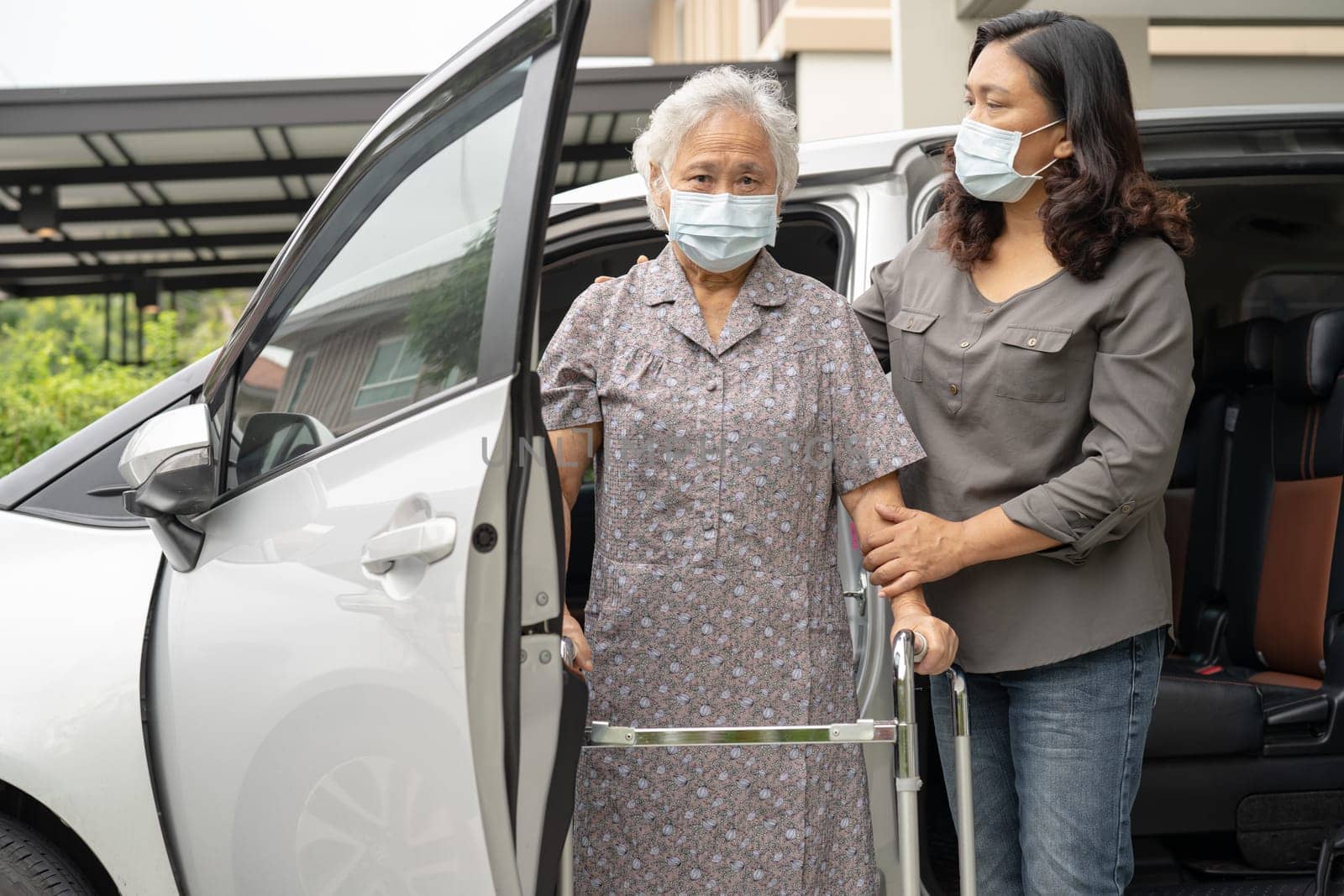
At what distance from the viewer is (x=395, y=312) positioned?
174 centimetres

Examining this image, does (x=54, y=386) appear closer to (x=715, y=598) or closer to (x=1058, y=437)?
(x=715, y=598)

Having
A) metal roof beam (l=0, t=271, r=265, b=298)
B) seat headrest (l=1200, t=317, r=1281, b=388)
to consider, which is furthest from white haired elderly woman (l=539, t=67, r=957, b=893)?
metal roof beam (l=0, t=271, r=265, b=298)

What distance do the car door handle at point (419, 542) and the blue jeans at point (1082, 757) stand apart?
37.1 inches

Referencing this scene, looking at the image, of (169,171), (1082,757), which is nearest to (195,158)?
(169,171)

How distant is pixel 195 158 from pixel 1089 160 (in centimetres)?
925

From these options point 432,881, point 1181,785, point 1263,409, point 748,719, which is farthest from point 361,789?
point 1263,409

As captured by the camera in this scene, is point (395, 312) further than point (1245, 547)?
No

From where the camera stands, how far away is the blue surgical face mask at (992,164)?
1.95 meters

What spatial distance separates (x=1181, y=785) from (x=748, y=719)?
1.54 metres

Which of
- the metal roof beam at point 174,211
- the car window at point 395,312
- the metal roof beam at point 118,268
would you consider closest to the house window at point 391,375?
the car window at point 395,312

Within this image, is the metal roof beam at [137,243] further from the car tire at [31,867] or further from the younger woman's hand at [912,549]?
the younger woman's hand at [912,549]

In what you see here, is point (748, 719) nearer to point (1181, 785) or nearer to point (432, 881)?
point (432, 881)

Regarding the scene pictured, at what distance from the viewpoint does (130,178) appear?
10172mm

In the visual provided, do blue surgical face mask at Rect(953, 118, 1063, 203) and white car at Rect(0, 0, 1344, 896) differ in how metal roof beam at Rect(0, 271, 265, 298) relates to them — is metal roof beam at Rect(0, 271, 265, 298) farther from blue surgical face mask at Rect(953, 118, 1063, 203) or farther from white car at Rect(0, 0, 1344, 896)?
blue surgical face mask at Rect(953, 118, 1063, 203)
